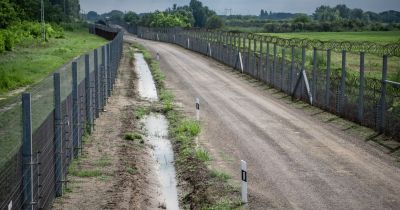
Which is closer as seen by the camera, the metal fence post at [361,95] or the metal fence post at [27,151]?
the metal fence post at [27,151]

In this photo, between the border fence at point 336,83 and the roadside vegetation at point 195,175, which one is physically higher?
the border fence at point 336,83

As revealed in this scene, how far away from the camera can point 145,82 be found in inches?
1495

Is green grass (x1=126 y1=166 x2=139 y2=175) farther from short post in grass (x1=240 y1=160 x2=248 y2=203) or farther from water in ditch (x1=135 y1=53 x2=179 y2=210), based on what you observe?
short post in grass (x1=240 y1=160 x2=248 y2=203)

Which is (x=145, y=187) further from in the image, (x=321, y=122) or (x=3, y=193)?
(x=321, y=122)

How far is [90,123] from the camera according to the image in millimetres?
19703

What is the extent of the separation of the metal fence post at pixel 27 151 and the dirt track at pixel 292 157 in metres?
4.38

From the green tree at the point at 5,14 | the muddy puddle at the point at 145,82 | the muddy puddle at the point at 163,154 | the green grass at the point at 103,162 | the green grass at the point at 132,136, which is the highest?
the green tree at the point at 5,14

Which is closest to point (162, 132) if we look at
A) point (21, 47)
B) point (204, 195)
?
point (204, 195)

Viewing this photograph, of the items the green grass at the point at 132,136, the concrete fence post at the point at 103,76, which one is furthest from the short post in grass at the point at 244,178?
the concrete fence post at the point at 103,76

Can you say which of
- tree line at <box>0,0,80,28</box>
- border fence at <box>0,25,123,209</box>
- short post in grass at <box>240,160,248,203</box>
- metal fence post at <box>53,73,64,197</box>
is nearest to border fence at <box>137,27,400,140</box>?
short post in grass at <box>240,160,248,203</box>

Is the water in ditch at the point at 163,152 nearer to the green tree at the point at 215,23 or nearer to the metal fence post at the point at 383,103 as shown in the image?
the metal fence post at the point at 383,103

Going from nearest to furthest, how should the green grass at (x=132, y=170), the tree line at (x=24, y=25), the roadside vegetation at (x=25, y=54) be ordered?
1. the green grass at (x=132, y=170)
2. the roadside vegetation at (x=25, y=54)
3. the tree line at (x=24, y=25)

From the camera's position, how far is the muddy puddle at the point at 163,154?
13.9 m

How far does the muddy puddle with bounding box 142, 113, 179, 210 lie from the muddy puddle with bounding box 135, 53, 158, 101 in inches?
245
